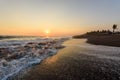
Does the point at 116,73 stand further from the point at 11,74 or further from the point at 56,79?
the point at 11,74

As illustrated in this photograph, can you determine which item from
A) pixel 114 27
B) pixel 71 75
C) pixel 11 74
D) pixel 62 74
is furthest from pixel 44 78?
pixel 114 27

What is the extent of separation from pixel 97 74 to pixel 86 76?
84 cm

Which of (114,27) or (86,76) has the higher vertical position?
(114,27)

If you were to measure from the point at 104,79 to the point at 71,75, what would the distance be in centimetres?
192

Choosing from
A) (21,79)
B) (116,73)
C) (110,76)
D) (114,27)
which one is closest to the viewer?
(21,79)

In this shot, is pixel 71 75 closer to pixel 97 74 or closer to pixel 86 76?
pixel 86 76

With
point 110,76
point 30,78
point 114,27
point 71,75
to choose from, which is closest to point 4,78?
point 30,78

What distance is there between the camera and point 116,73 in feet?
24.9

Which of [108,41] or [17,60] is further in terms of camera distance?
[108,41]

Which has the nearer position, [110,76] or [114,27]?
[110,76]

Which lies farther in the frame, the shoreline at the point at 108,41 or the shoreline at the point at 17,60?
the shoreline at the point at 108,41

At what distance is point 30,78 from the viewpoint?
6.66 meters

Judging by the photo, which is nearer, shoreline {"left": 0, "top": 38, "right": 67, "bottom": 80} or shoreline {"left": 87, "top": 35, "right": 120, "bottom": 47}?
shoreline {"left": 0, "top": 38, "right": 67, "bottom": 80}

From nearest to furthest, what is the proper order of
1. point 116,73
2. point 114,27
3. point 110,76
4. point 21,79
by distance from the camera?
point 21,79 < point 110,76 < point 116,73 < point 114,27
